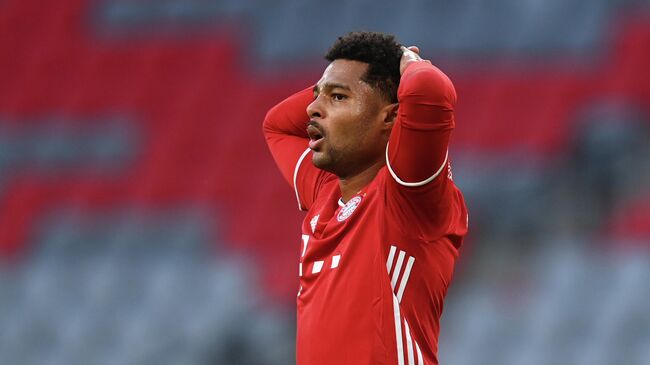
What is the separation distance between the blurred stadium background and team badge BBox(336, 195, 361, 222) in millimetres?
3442

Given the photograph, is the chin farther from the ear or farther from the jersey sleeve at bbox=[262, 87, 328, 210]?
the jersey sleeve at bbox=[262, 87, 328, 210]

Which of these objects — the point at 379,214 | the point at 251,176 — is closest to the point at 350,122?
the point at 379,214

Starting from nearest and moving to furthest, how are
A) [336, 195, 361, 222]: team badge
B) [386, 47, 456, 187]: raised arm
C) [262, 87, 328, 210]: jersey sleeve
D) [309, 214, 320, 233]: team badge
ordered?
[386, 47, 456, 187]: raised arm < [336, 195, 361, 222]: team badge < [309, 214, 320, 233]: team badge < [262, 87, 328, 210]: jersey sleeve

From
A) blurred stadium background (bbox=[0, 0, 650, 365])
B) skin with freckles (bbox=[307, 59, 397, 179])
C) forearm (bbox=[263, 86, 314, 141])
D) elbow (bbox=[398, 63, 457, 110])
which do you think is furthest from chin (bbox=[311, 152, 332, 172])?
Answer: blurred stadium background (bbox=[0, 0, 650, 365])

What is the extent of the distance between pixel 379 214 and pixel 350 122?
0.22m

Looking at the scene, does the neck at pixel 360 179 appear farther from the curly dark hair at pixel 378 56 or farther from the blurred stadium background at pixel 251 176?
the blurred stadium background at pixel 251 176

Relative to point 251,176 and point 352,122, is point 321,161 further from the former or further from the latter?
point 251,176

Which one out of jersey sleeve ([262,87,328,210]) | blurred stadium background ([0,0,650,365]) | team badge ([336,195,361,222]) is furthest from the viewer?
blurred stadium background ([0,0,650,365])

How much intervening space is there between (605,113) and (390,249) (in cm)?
418

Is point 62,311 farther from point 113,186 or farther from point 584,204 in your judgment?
point 584,204

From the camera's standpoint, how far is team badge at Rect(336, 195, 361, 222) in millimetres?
2383

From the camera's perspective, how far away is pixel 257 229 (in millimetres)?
6594

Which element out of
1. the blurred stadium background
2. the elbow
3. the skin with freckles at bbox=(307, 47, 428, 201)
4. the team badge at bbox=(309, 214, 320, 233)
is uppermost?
the elbow

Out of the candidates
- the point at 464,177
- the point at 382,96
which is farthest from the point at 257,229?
the point at 382,96
